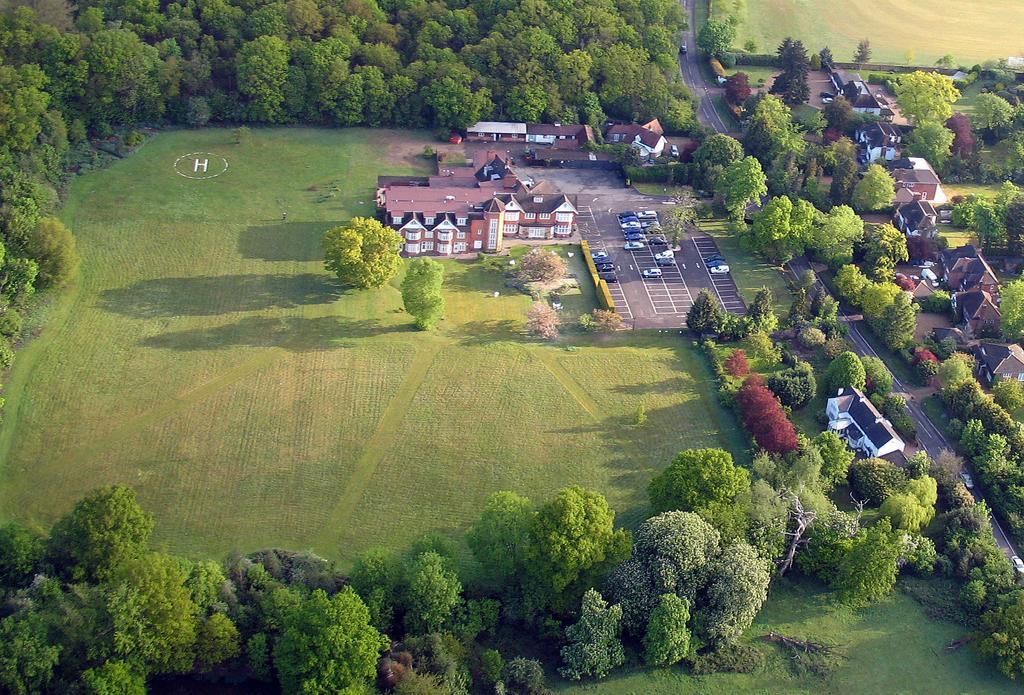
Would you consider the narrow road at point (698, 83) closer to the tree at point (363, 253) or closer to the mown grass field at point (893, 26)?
the mown grass field at point (893, 26)

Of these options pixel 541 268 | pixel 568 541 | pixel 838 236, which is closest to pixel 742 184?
pixel 838 236

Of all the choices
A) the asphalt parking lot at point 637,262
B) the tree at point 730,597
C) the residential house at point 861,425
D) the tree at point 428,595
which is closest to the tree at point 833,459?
the residential house at point 861,425

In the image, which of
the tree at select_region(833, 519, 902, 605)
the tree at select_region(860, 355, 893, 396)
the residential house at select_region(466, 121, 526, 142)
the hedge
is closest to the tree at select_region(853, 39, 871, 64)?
the residential house at select_region(466, 121, 526, 142)

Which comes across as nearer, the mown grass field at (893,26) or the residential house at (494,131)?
the residential house at (494,131)

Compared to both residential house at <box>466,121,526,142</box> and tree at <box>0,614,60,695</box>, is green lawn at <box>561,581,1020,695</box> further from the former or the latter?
residential house at <box>466,121,526,142</box>

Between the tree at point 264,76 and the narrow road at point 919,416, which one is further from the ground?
the tree at point 264,76

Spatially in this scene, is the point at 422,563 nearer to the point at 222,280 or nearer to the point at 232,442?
the point at 232,442

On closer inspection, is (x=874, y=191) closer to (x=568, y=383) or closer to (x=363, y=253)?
(x=568, y=383)
